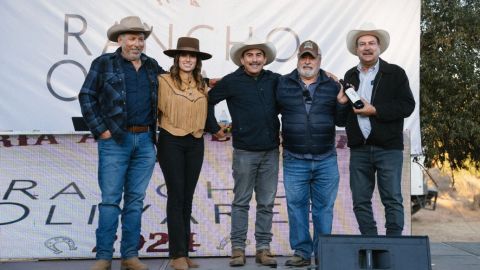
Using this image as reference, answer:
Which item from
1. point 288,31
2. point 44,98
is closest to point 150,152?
point 44,98

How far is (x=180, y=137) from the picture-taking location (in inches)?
170

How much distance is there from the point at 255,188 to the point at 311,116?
67cm

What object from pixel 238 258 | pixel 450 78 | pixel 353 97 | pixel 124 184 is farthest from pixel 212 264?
pixel 450 78

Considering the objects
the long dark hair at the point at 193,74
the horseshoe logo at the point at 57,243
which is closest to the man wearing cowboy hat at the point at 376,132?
the long dark hair at the point at 193,74

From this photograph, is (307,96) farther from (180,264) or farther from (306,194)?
(180,264)

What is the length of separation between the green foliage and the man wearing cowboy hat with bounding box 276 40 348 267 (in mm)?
6412

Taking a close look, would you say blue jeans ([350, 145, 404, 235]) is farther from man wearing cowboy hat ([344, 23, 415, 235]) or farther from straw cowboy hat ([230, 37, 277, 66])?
straw cowboy hat ([230, 37, 277, 66])

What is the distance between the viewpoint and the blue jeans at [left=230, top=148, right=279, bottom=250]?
4473 mm

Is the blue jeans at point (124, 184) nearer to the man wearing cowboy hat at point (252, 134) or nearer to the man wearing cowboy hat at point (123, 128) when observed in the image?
the man wearing cowboy hat at point (123, 128)

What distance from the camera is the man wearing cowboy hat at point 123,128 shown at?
13.6 feet

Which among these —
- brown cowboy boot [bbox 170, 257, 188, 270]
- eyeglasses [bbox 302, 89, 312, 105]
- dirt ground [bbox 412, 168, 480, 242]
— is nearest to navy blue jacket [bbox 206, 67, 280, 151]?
eyeglasses [bbox 302, 89, 312, 105]

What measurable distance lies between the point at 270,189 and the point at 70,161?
172 centimetres

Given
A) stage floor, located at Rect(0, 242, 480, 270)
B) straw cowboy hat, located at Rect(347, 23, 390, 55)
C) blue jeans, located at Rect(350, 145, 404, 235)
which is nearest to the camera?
blue jeans, located at Rect(350, 145, 404, 235)

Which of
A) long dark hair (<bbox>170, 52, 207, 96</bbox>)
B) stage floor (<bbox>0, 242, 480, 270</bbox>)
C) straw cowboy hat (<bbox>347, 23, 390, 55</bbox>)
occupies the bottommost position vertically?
stage floor (<bbox>0, 242, 480, 270</bbox>)
